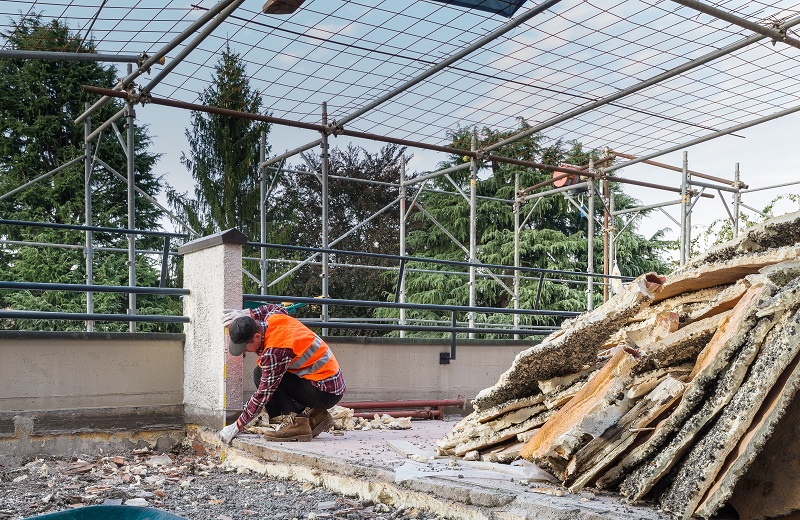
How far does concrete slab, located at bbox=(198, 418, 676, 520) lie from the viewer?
362 cm

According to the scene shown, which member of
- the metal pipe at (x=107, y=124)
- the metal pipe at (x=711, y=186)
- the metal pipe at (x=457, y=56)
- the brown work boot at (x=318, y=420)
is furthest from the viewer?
the metal pipe at (x=711, y=186)

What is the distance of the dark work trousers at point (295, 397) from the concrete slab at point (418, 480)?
0.28m

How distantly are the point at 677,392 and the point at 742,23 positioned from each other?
6502mm

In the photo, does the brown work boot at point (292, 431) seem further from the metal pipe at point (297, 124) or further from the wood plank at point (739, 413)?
the metal pipe at point (297, 124)

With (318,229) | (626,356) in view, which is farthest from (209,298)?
(318,229)

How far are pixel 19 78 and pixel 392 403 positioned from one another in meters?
16.2

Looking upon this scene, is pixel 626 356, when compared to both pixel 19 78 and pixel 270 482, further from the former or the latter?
pixel 19 78

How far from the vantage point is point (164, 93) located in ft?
32.9

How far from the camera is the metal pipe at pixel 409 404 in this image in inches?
308

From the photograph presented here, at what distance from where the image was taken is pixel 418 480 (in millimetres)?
4246

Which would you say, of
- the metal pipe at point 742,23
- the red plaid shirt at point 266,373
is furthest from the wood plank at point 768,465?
the metal pipe at point 742,23

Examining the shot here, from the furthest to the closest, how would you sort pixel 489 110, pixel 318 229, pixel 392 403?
pixel 318 229 < pixel 489 110 < pixel 392 403

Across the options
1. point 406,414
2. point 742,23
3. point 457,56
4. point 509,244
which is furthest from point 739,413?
point 509,244

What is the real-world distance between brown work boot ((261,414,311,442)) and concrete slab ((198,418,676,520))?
99 mm
